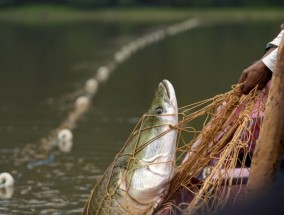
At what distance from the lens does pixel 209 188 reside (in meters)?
4.97

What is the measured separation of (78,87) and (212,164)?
1421cm

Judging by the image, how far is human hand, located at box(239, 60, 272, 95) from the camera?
4.84 m

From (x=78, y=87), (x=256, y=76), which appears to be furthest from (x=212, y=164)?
(x=78, y=87)

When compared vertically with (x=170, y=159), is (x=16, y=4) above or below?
above

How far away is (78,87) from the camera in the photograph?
763 inches

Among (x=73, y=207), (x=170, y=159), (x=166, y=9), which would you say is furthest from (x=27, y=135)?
(x=166, y=9)

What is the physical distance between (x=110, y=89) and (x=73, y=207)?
10703 millimetres

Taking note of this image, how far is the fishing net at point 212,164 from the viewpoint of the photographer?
16.1 feet

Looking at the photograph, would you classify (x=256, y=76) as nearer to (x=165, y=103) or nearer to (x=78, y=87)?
(x=165, y=103)

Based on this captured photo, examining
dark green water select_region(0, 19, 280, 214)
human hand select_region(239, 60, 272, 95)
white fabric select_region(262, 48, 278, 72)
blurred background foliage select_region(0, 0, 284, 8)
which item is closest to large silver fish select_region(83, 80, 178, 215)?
human hand select_region(239, 60, 272, 95)

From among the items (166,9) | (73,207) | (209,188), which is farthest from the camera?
(166,9)

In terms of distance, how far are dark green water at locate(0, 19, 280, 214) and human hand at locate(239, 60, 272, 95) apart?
11.8ft

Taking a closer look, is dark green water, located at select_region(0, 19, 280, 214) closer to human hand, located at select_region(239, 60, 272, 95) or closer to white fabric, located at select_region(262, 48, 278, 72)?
human hand, located at select_region(239, 60, 272, 95)

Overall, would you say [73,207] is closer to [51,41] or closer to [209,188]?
[209,188]
